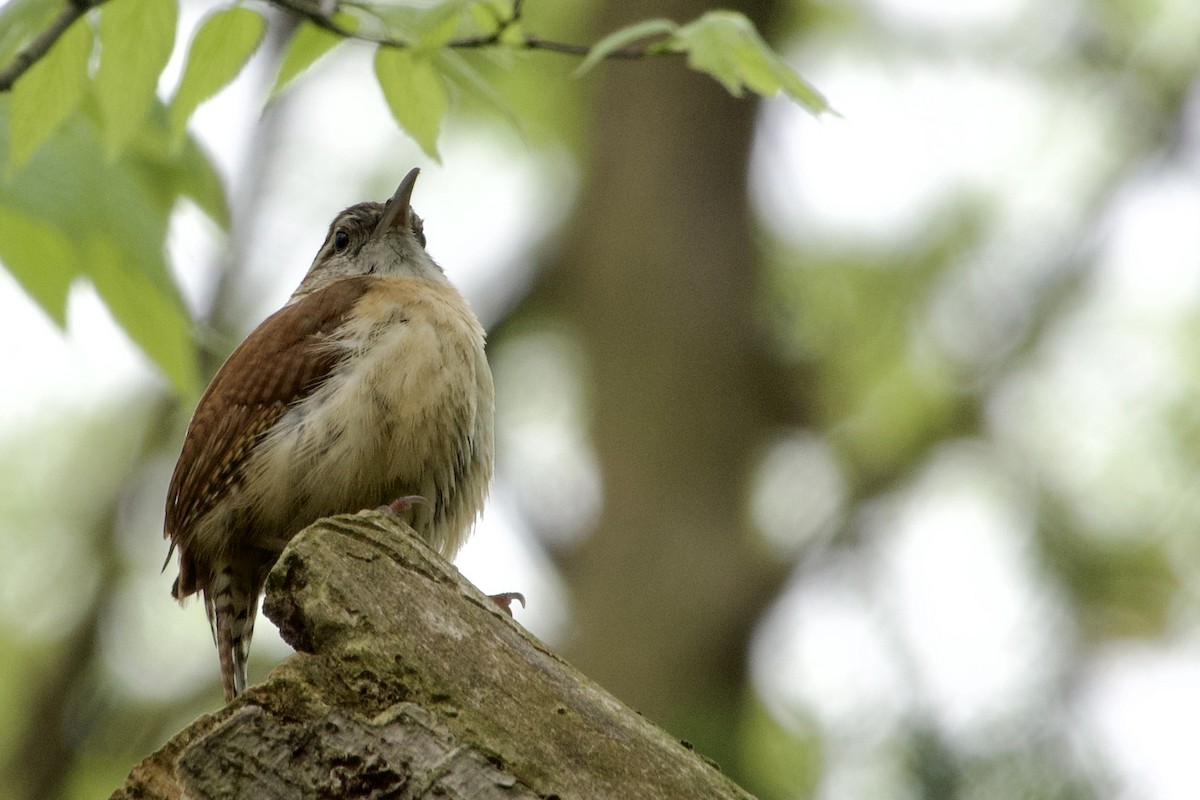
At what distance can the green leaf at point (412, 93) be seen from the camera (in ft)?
11.3

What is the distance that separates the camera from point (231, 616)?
4.18 meters

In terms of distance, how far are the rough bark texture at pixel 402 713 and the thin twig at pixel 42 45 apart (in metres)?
1.42

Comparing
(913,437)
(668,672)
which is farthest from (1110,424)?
(668,672)

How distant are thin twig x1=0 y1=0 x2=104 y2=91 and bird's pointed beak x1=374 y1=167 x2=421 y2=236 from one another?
6.83ft

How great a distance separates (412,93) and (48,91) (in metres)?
0.91

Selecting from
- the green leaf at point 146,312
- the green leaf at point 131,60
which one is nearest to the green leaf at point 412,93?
the green leaf at point 131,60

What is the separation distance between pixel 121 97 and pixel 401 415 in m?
1.22

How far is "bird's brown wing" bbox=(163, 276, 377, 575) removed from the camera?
4023mm

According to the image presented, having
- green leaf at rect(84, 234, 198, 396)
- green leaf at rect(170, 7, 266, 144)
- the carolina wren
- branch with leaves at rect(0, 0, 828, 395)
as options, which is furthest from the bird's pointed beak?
green leaf at rect(170, 7, 266, 144)

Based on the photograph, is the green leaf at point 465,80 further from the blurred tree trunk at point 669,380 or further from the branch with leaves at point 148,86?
the blurred tree trunk at point 669,380

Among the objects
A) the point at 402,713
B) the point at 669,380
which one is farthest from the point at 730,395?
the point at 402,713

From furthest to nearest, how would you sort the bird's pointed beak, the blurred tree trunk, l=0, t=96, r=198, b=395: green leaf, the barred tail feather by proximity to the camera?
the blurred tree trunk < the bird's pointed beak < the barred tail feather < l=0, t=96, r=198, b=395: green leaf

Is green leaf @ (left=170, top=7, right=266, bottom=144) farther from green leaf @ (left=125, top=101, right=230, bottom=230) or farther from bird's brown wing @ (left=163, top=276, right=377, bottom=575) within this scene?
bird's brown wing @ (left=163, top=276, right=377, bottom=575)

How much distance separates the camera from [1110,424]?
8766 millimetres
